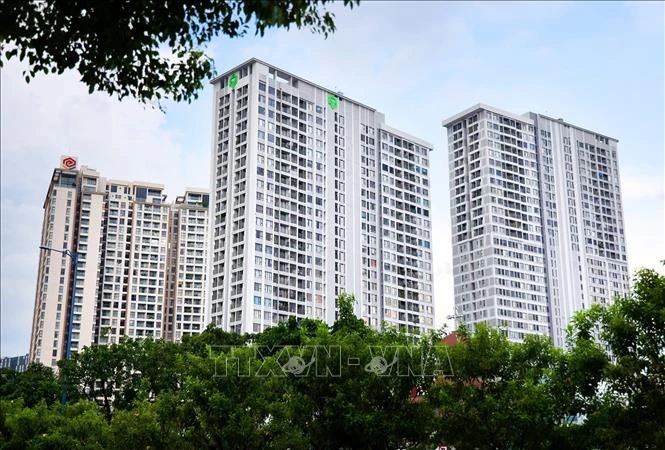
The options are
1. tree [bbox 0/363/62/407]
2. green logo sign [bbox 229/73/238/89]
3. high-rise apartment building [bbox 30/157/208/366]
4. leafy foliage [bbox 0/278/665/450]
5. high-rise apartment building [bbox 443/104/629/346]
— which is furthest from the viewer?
high-rise apartment building [bbox 30/157/208/366]

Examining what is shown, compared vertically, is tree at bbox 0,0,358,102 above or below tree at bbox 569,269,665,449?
above

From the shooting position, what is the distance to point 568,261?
11131 cm

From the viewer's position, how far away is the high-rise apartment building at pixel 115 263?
124 m

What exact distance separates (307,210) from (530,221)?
39.1m

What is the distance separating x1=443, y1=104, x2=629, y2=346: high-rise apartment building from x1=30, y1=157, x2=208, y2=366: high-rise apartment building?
4990 centimetres

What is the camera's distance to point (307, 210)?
87.0 metres

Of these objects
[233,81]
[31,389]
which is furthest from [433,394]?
[233,81]

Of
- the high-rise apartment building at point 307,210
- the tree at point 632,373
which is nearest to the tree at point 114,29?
the tree at point 632,373

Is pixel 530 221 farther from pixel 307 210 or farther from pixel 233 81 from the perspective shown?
pixel 233 81

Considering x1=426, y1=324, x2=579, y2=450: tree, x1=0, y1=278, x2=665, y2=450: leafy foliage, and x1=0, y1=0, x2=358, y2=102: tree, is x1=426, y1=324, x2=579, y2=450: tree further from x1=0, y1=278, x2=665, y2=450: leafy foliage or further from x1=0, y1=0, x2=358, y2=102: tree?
x1=0, y1=0, x2=358, y2=102: tree

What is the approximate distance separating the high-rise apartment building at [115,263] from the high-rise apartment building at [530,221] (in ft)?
164

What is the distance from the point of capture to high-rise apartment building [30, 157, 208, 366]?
4882 inches

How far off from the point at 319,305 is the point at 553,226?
144 feet

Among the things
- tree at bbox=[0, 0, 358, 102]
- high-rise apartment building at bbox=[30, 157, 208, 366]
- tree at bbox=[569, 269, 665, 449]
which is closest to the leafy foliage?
tree at bbox=[569, 269, 665, 449]
